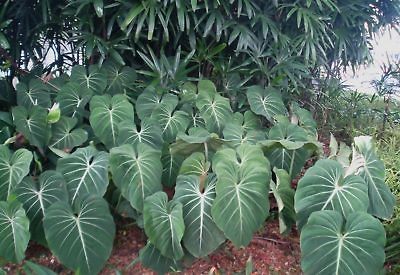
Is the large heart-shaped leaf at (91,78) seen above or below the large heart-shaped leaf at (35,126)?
above

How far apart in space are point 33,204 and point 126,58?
1.26 m

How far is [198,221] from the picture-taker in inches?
71.8

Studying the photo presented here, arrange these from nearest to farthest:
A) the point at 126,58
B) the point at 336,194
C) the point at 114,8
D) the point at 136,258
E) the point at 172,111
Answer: the point at 336,194
the point at 136,258
the point at 172,111
the point at 114,8
the point at 126,58

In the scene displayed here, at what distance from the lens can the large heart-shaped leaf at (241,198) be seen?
1.74 metres

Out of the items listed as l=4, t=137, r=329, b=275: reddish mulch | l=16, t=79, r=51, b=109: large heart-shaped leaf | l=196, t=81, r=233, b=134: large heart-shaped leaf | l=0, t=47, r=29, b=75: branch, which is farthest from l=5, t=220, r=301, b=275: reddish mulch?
l=0, t=47, r=29, b=75: branch

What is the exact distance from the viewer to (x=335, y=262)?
5.48 ft

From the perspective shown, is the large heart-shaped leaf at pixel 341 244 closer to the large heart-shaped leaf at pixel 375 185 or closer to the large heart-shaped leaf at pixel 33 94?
the large heart-shaped leaf at pixel 375 185

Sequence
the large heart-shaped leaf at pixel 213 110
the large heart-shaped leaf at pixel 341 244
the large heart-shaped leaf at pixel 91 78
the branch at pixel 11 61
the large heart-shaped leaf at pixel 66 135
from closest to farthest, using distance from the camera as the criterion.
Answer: the large heart-shaped leaf at pixel 341 244 → the large heart-shaped leaf at pixel 66 135 → the large heart-shaped leaf at pixel 213 110 → the large heart-shaped leaf at pixel 91 78 → the branch at pixel 11 61

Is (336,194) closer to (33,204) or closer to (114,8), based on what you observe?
(33,204)

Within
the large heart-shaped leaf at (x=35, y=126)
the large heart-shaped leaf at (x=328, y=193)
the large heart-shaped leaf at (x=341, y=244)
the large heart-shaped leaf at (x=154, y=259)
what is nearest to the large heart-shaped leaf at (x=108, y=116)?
the large heart-shaped leaf at (x=35, y=126)

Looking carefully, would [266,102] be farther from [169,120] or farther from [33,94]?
[33,94]

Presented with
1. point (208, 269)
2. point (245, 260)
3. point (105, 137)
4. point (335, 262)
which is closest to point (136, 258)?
point (208, 269)

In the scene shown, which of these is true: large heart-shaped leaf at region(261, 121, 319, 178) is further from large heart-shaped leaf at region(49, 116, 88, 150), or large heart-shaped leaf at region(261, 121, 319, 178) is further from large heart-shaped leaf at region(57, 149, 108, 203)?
large heart-shaped leaf at region(49, 116, 88, 150)

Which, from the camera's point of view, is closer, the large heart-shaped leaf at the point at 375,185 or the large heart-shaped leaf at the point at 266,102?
the large heart-shaped leaf at the point at 375,185
